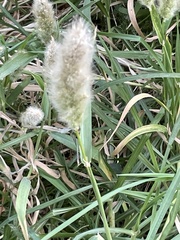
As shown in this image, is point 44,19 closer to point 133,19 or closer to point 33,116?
point 33,116

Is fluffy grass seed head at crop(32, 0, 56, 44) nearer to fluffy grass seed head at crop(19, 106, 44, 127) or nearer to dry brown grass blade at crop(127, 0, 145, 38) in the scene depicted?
fluffy grass seed head at crop(19, 106, 44, 127)

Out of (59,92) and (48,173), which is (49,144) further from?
(59,92)

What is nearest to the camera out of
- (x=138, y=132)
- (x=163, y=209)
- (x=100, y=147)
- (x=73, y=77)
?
(x=73, y=77)

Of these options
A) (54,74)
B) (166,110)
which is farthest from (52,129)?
(54,74)

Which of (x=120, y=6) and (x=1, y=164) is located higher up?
(x=120, y=6)

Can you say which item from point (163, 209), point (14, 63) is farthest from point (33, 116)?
point (163, 209)

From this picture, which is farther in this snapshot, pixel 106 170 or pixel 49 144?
pixel 49 144

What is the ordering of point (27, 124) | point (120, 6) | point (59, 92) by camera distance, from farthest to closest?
point (120, 6) → point (27, 124) → point (59, 92)
